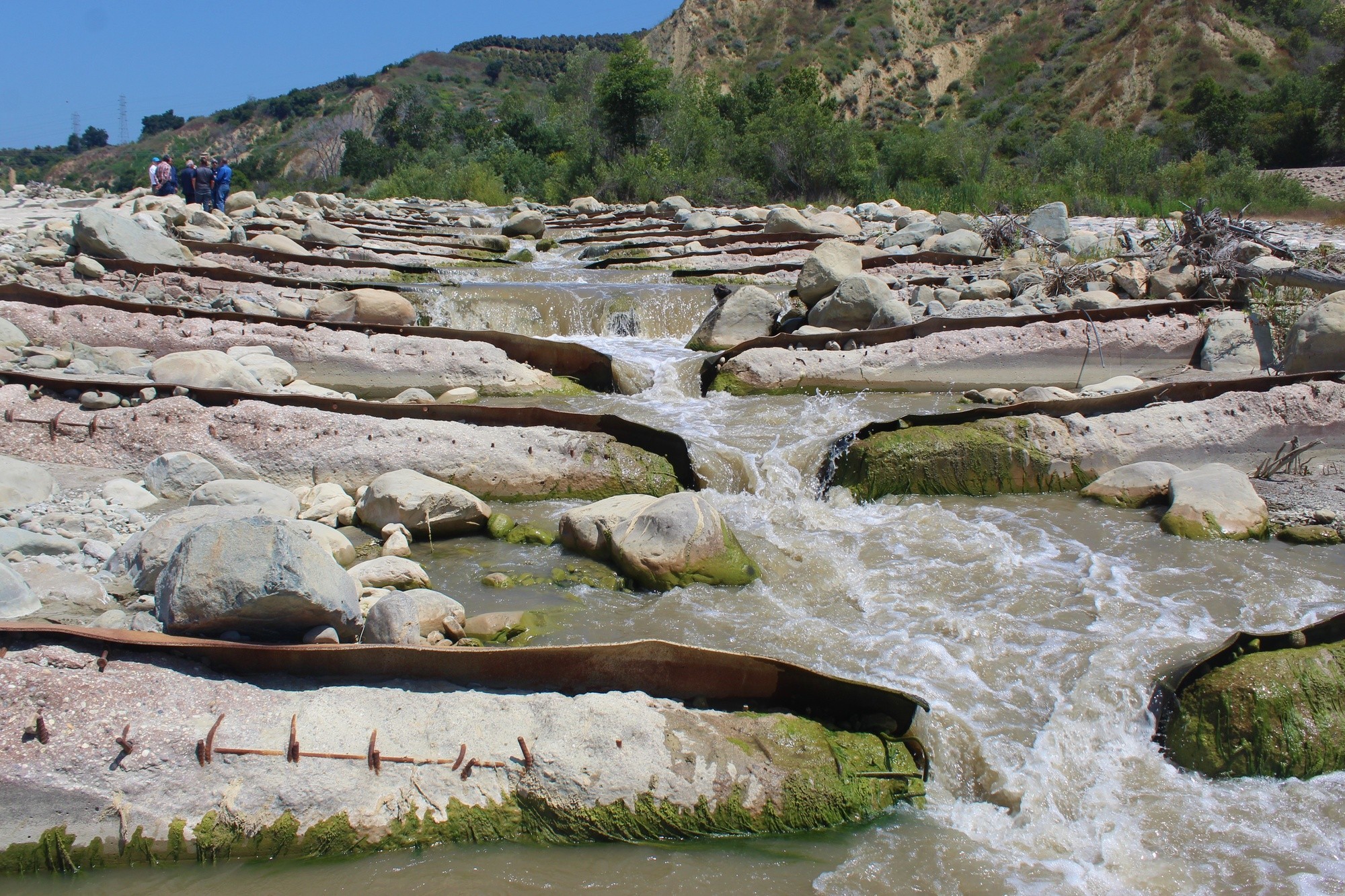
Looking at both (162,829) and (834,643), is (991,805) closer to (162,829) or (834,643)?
(834,643)

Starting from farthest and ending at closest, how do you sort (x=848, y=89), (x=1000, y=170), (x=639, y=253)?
(x=848, y=89) < (x=1000, y=170) < (x=639, y=253)

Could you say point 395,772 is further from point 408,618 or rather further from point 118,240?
point 118,240

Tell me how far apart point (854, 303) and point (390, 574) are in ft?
22.0

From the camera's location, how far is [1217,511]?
18.1 feet

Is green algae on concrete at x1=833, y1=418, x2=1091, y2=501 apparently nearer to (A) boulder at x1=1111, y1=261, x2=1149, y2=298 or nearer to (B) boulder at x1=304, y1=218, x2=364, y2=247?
(A) boulder at x1=1111, y1=261, x2=1149, y2=298

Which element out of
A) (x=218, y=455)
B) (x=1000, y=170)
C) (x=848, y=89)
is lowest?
(x=218, y=455)

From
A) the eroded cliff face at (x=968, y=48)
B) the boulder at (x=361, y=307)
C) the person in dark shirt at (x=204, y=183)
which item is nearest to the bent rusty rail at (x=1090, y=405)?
the boulder at (x=361, y=307)

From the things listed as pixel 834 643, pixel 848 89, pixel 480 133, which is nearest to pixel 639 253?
pixel 834 643

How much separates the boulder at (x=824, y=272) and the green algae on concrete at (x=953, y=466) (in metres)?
4.44

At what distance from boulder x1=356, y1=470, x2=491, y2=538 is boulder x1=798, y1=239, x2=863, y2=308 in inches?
249

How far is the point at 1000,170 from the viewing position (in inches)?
1018

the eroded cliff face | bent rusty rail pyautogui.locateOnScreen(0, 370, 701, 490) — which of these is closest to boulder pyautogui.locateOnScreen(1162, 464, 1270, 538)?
bent rusty rail pyautogui.locateOnScreen(0, 370, 701, 490)

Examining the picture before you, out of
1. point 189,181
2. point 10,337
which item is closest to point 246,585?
point 10,337

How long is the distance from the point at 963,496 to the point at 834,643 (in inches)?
97.5
